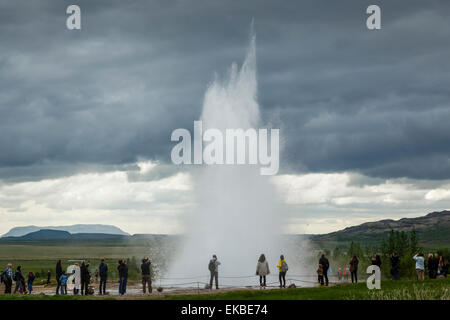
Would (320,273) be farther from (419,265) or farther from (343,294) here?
(343,294)

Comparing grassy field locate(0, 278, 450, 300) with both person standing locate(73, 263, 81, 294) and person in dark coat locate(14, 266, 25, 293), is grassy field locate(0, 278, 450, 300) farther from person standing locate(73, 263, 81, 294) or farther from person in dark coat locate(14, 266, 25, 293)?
person in dark coat locate(14, 266, 25, 293)

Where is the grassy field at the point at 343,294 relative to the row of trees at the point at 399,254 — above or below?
above

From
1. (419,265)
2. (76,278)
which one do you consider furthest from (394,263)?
(76,278)

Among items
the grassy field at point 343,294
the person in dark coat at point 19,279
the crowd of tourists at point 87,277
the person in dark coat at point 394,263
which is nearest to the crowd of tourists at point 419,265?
the person in dark coat at point 394,263

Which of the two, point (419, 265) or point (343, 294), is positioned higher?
point (419, 265)

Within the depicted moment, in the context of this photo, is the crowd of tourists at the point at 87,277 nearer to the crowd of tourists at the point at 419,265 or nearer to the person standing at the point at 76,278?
the person standing at the point at 76,278

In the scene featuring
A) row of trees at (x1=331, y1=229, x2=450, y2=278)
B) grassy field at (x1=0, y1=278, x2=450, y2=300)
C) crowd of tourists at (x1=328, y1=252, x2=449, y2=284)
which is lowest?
row of trees at (x1=331, y1=229, x2=450, y2=278)

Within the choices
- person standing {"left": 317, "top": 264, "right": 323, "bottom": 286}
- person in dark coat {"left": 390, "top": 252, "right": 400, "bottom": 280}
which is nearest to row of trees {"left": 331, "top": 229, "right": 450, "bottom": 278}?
person in dark coat {"left": 390, "top": 252, "right": 400, "bottom": 280}

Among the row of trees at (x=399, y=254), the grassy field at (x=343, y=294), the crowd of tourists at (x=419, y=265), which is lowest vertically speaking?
the row of trees at (x=399, y=254)

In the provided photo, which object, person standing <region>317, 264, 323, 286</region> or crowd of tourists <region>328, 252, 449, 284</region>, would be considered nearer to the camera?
person standing <region>317, 264, 323, 286</region>

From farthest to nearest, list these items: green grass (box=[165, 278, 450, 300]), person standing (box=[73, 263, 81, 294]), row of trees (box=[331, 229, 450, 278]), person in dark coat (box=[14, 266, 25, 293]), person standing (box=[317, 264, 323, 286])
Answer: row of trees (box=[331, 229, 450, 278])
person in dark coat (box=[14, 266, 25, 293])
person standing (box=[317, 264, 323, 286])
person standing (box=[73, 263, 81, 294])
green grass (box=[165, 278, 450, 300])

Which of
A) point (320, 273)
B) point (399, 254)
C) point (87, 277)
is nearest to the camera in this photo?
point (87, 277)
